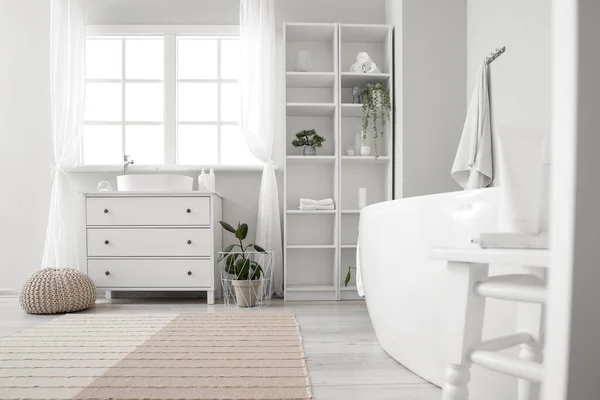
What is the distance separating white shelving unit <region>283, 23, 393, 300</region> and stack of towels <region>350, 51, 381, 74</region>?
0.16 ft

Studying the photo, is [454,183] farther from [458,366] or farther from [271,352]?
[458,366]

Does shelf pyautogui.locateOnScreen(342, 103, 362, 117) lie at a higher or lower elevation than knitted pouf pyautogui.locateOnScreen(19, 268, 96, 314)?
higher

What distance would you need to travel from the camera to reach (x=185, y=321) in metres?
2.84

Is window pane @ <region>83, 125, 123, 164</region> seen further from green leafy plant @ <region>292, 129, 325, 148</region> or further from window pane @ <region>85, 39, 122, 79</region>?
green leafy plant @ <region>292, 129, 325, 148</region>

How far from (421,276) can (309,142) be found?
2.29 metres

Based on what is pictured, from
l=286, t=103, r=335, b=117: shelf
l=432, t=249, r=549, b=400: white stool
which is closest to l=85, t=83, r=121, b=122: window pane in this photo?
l=286, t=103, r=335, b=117: shelf

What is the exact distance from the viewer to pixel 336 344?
2.34m

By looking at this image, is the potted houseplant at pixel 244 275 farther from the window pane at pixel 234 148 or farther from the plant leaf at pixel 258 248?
the window pane at pixel 234 148

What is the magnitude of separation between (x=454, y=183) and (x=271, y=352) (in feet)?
6.65

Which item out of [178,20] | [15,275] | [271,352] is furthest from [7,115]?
[271,352]

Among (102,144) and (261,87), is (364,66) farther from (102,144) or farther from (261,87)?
(102,144)

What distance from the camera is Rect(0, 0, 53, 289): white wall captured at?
4094 millimetres

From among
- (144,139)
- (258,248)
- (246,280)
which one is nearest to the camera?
(246,280)

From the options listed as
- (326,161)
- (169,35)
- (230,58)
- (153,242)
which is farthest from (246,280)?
(169,35)
